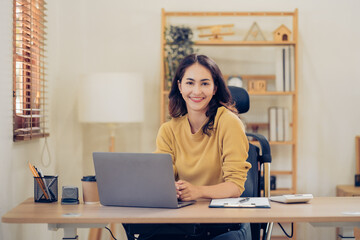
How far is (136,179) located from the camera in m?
1.71

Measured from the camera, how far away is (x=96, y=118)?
335 centimetres

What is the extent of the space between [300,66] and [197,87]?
1.99 metres

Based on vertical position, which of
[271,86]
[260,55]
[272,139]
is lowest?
[272,139]

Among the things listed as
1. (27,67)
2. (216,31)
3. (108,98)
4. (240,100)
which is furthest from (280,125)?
(27,67)

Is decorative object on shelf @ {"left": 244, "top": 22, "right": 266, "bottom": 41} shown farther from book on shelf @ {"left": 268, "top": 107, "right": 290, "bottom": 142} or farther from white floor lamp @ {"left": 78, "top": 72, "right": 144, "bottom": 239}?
white floor lamp @ {"left": 78, "top": 72, "right": 144, "bottom": 239}

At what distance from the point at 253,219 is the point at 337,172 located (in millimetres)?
2530

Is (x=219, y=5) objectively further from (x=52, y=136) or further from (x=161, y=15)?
(x=52, y=136)

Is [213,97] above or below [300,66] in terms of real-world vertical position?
below

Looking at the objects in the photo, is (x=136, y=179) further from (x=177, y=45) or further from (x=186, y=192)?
(x=177, y=45)

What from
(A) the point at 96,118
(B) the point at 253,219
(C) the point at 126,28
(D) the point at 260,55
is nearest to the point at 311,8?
(D) the point at 260,55

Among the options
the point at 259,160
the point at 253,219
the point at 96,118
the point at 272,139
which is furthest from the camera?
the point at 272,139

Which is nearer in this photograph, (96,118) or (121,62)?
(96,118)

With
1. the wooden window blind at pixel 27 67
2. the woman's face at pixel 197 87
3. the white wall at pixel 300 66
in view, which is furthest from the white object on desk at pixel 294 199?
the white wall at pixel 300 66

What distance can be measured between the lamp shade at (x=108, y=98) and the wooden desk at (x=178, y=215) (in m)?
1.60
